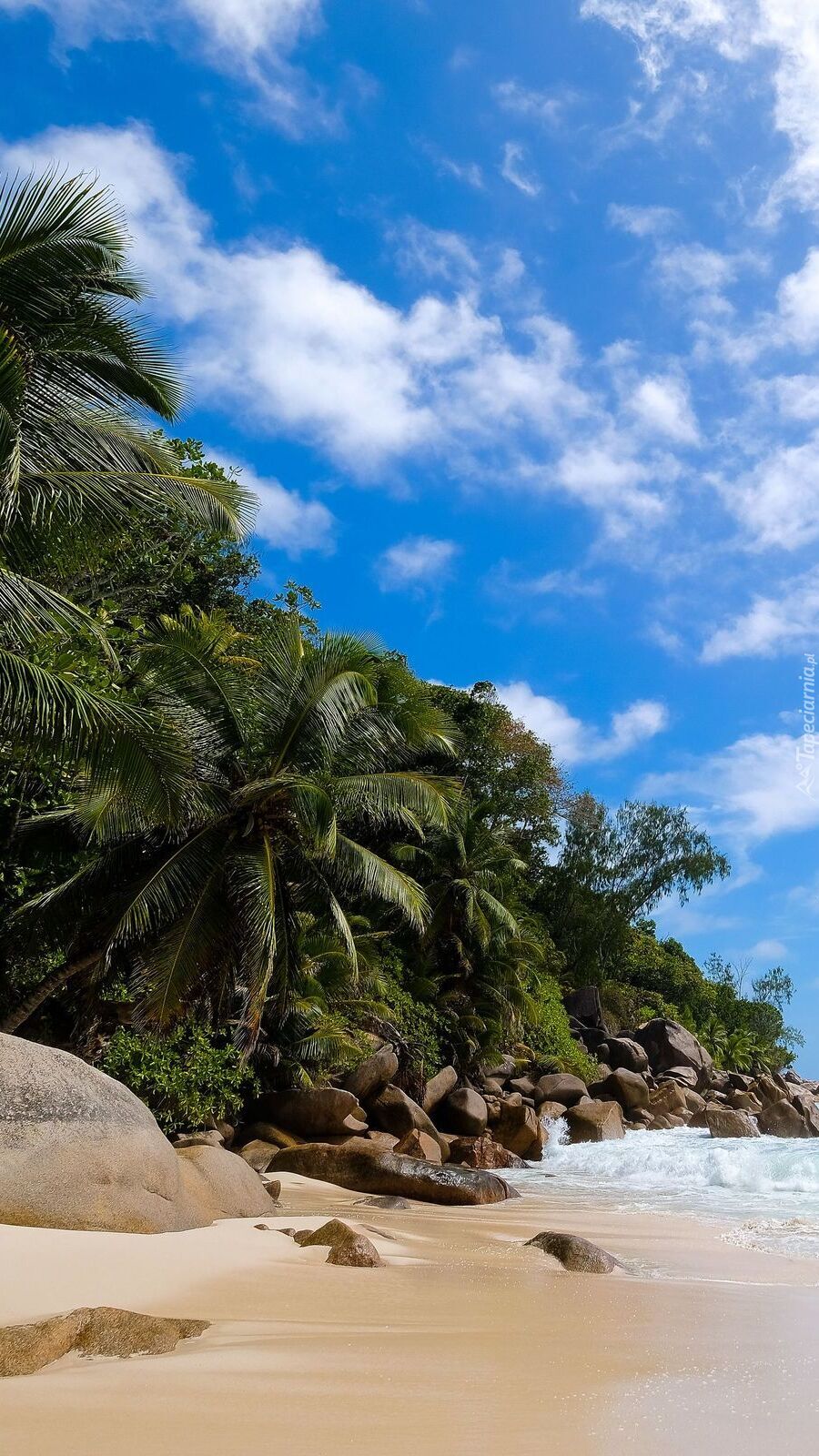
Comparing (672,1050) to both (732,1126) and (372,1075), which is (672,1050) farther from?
(372,1075)

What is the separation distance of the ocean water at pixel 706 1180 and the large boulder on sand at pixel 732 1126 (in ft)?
1.06

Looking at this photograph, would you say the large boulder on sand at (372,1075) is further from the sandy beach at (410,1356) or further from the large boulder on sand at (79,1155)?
the sandy beach at (410,1356)

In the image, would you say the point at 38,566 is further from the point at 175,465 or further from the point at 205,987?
the point at 205,987

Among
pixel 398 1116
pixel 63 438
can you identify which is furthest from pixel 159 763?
pixel 398 1116

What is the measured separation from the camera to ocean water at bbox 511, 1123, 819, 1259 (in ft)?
31.3

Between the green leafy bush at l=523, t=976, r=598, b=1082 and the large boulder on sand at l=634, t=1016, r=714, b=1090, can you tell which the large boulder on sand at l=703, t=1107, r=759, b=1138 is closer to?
the green leafy bush at l=523, t=976, r=598, b=1082

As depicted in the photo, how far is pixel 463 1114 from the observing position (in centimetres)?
1975

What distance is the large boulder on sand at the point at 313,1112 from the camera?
15812mm

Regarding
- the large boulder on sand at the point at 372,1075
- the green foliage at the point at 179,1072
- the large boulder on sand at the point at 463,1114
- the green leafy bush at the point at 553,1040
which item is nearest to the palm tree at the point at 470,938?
the green leafy bush at the point at 553,1040

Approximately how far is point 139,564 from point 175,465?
5609 mm

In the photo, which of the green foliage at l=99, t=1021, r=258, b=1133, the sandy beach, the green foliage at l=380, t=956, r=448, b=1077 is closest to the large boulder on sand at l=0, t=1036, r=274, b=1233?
the sandy beach

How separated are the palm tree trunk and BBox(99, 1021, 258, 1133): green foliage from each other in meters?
1.22

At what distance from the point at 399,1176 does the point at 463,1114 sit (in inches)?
364

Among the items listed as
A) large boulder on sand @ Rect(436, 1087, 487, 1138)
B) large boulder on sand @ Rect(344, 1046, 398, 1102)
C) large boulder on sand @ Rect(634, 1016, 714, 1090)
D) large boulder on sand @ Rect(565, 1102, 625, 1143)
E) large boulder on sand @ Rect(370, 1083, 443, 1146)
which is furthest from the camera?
large boulder on sand @ Rect(634, 1016, 714, 1090)
